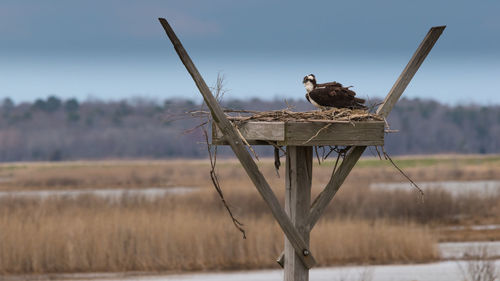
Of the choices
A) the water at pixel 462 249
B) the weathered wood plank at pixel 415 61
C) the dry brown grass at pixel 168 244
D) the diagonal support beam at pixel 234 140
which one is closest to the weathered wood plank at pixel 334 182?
the diagonal support beam at pixel 234 140

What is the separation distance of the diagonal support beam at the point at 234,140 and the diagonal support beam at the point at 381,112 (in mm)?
257

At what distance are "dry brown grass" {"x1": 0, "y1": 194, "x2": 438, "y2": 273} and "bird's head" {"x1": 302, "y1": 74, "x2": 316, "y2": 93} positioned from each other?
989 cm

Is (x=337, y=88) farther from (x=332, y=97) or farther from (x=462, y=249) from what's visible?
(x=462, y=249)

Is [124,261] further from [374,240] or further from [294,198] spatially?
[294,198]

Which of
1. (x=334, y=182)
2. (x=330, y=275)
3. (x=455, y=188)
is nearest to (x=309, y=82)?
(x=334, y=182)

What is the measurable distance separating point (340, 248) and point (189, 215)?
304 centimetres

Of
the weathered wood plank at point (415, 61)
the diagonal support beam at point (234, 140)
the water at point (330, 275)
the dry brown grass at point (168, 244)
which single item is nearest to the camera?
the diagonal support beam at point (234, 140)

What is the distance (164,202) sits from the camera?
22.7 meters

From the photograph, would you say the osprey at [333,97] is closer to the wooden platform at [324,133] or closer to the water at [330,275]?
the wooden platform at [324,133]

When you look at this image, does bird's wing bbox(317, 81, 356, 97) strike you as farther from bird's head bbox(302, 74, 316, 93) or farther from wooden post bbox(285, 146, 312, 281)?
wooden post bbox(285, 146, 312, 281)

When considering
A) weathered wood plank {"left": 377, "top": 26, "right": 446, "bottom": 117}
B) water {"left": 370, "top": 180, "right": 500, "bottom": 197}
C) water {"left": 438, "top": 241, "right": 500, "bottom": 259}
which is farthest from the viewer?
water {"left": 370, "top": 180, "right": 500, "bottom": 197}

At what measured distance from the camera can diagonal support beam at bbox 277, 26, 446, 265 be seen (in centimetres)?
696

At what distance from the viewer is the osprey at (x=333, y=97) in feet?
22.5

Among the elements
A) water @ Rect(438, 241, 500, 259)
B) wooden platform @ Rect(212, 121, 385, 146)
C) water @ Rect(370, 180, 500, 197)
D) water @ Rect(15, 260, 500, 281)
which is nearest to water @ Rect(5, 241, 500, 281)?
water @ Rect(15, 260, 500, 281)
